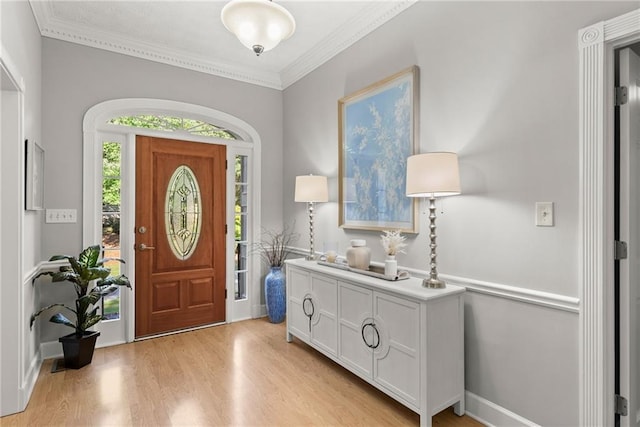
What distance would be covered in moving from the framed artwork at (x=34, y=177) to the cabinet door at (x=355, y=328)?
2238 mm

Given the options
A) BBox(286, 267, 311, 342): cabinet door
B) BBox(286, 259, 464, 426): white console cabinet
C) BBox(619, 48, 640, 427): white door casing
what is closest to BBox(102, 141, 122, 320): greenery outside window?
BBox(286, 267, 311, 342): cabinet door

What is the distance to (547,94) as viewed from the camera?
180cm

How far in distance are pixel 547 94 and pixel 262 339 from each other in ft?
9.78

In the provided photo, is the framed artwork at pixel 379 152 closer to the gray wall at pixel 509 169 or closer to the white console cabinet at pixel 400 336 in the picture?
the gray wall at pixel 509 169

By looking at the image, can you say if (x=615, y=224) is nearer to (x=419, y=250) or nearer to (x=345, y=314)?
(x=419, y=250)

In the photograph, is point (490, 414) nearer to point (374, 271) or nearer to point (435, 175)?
point (374, 271)

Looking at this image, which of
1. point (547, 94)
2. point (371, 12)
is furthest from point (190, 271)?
point (547, 94)

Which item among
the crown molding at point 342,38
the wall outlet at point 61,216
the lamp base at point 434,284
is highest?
the crown molding at point 342,38

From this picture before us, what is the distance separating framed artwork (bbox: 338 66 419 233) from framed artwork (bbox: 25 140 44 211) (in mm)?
2328

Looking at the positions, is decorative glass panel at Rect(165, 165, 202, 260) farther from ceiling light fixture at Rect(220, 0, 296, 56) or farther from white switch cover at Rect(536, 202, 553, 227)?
white switch cover at Rect(536, 202, 553, 227)

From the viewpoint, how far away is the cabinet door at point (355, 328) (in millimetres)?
2334

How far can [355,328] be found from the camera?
8.02 ft

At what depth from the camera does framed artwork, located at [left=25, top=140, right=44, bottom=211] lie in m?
2.36

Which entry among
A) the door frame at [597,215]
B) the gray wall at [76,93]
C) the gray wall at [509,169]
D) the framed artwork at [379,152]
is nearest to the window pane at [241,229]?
the gray wall at [76,93]
